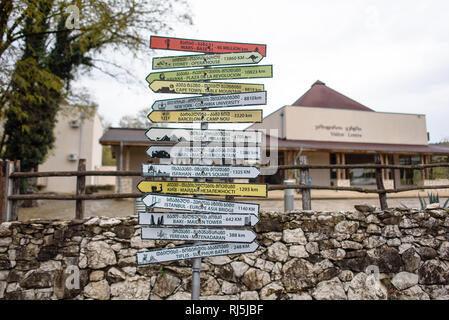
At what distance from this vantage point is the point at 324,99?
66.6 ft

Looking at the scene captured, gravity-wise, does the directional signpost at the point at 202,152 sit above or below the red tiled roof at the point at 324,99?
below

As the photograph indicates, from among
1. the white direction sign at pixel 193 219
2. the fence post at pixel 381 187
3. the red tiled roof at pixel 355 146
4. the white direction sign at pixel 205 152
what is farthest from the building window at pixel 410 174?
the white direction sign at pixel 193 219

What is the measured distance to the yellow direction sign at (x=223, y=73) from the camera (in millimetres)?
2773

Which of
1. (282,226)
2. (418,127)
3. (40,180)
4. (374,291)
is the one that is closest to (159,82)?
(282,226)

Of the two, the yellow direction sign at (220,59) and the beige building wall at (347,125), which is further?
the beige building wall at (347,125)

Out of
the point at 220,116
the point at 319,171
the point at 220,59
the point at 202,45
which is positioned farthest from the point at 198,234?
the point at 319,171

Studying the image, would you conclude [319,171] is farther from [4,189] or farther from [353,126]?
[4,189]

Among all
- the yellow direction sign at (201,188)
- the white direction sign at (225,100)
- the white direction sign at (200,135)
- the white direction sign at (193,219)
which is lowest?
the white direction sign at (193,219)

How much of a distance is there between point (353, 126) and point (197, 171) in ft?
58.2

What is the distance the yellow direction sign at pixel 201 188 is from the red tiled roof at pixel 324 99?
17.9m

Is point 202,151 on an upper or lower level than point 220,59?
lower

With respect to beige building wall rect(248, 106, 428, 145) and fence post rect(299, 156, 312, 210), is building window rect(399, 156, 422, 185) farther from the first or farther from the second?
fence post rect(299, 156, 312, 210)

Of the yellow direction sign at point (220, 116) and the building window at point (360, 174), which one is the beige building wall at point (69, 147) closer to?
the building window at point (360, 174)

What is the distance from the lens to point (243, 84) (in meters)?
2.82
